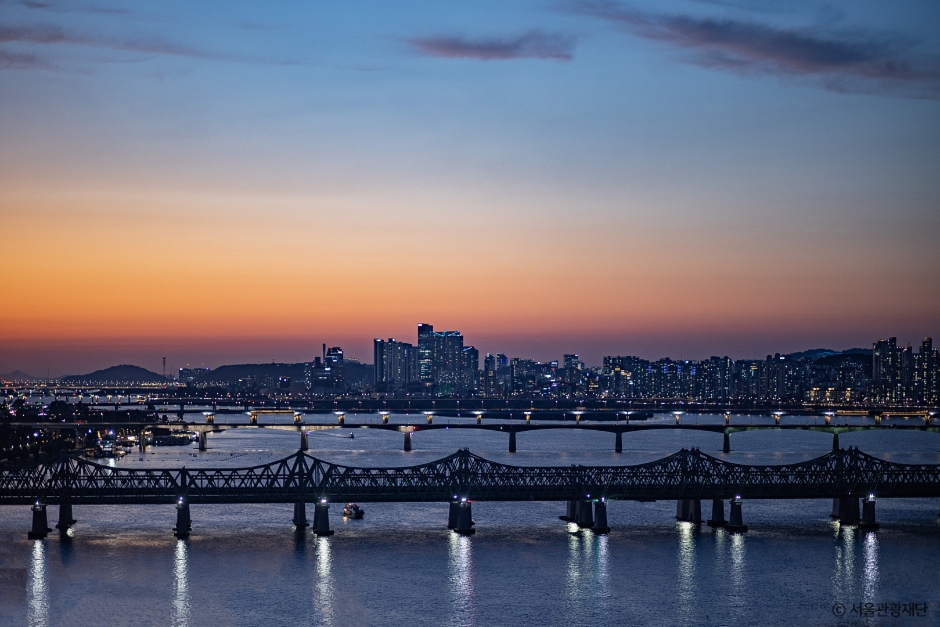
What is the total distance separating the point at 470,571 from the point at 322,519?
627 inches

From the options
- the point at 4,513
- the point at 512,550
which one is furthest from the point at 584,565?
the point at 4,513

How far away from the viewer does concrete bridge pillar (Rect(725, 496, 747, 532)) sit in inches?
3273

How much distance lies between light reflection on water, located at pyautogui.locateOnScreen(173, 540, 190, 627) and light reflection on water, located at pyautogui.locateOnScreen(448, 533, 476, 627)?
13553mm

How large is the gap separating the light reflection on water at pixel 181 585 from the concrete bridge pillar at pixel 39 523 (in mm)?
9685

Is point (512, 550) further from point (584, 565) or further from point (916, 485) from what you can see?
point (916, 485)

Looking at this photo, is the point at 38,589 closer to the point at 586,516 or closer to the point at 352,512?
the point at 352,512

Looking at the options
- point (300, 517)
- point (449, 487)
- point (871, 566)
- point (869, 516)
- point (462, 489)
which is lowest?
point (871, 566)

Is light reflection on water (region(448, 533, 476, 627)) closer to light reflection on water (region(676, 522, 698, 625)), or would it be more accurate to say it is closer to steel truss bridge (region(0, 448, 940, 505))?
steel truss bridge (region(0, 448, 940, 505))

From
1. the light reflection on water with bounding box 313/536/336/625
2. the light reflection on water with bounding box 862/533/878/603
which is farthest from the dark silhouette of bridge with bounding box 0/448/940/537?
the light reflection on water with bounding box 313/536/336/625

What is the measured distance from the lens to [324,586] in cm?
6281

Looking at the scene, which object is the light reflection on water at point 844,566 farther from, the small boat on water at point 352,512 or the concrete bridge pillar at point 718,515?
the small boat on water at point 352,512

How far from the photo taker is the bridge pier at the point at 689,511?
282 feet

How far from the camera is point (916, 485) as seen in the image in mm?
86688

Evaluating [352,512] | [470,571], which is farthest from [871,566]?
[352,512]
